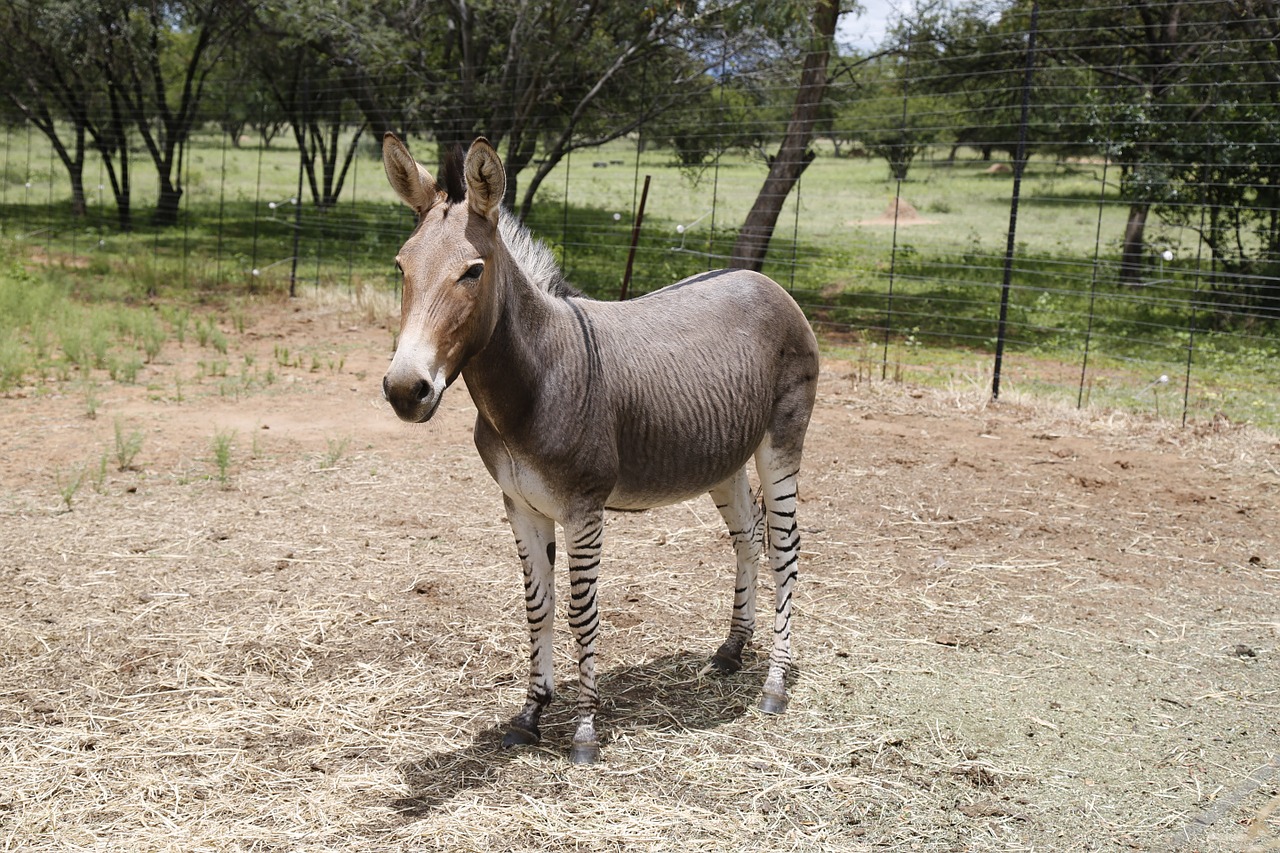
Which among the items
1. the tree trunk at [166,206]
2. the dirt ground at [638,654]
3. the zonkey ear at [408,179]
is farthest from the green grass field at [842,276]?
the zonkey ear at [408,179]

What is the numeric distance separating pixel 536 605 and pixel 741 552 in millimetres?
1243

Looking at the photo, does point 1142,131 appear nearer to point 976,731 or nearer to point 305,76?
point 976,731

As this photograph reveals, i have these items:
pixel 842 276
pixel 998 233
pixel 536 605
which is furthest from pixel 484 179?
pixel 998 233

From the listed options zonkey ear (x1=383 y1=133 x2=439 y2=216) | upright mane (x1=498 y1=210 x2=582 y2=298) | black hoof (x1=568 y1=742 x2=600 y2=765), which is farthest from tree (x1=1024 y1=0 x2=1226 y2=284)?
zonkey ear (x1=383 y1=133 x2=439 y2=216)

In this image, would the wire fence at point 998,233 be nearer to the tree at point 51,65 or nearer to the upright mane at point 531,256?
the tree at point 51,65

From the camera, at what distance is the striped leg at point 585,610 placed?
410 cm

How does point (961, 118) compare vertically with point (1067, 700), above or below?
above

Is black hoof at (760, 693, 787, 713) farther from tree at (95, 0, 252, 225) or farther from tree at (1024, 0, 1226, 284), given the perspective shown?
tree at (95, 0, 252, 225)

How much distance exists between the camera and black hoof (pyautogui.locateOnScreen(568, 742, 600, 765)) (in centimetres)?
415

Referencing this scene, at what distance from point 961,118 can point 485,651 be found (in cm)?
2069

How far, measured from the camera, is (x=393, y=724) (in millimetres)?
4426

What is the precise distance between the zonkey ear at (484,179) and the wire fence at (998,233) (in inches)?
254

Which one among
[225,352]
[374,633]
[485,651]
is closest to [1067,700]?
[485,651]

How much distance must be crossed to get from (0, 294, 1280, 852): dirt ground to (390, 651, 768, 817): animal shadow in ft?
0.06
